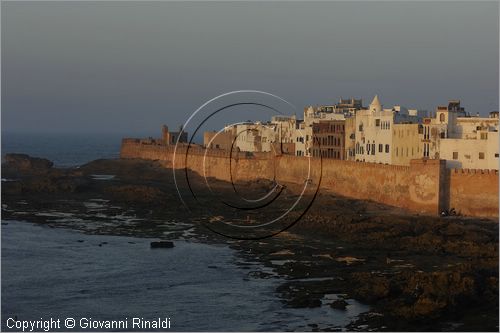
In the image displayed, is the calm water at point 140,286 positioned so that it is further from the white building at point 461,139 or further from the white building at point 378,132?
the white building at point 378,132

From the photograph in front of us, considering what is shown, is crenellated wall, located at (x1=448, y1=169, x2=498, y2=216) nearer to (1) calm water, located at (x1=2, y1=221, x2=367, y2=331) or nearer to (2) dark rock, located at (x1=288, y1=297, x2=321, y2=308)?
(1) calm water, located at (x1=2, y1=221, x2=367, y2=331)

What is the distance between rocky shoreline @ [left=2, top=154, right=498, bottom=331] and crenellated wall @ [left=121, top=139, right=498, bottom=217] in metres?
1.17

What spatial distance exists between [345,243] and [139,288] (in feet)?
38.3

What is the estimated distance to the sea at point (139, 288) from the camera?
28.8m

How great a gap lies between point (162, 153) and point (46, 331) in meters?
60.7

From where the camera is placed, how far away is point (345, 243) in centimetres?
4222

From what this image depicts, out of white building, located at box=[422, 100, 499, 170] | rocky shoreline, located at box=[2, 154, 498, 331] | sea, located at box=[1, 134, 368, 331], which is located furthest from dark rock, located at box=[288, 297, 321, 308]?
white building, located at box=[422, 100, 499, 170]

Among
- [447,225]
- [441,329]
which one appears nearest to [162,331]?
[441,329]

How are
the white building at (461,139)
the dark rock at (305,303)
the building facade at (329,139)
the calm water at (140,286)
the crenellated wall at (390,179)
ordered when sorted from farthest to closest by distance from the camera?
1. the building facade at (329,139)
2. the white building at (461,139)
3. the crenellated wall at (390,179)
4. the dark rock at (305,303)
5. the calm water at (140,286)

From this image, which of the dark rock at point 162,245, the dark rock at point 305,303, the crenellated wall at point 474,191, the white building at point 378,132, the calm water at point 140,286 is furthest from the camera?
the white building at point 378,132

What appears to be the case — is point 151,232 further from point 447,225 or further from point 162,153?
point 162,153

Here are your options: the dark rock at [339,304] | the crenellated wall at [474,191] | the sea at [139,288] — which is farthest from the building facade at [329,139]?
the dark rock at [339,304]

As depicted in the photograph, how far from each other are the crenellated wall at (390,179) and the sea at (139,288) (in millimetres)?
13691

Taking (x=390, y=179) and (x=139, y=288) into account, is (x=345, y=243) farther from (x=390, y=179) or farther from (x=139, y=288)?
(x=390, y=179)
